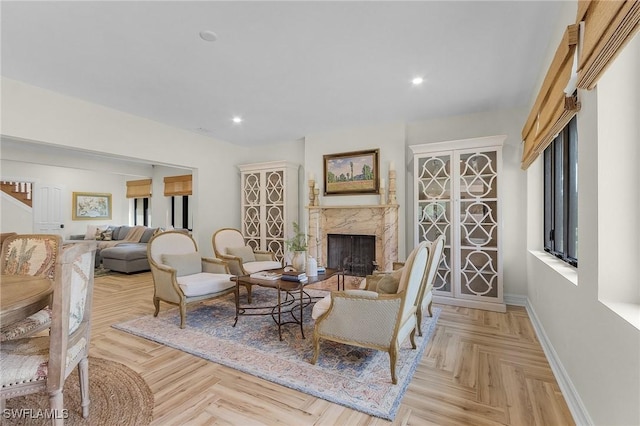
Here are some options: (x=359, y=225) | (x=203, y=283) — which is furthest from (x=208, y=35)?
(x=359, y=225)

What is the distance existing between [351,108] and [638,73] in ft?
9.24

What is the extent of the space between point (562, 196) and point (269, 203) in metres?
4.30

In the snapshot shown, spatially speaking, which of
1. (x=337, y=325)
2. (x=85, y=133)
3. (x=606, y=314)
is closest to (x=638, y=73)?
(x=606, y=314)

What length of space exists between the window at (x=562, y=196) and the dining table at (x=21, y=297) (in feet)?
11.5

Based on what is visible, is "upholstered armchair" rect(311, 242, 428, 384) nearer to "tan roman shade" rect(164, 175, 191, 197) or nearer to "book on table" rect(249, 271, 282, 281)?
"book on table" rect(249, 271, 282, 281)

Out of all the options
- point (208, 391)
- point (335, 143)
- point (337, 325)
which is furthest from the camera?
point (335, 143)

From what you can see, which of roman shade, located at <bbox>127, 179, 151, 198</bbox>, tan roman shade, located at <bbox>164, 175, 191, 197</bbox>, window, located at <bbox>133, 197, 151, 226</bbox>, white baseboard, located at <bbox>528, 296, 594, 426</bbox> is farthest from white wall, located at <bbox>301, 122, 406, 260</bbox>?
window, located at <bbox>133, 197, 151, 226</bbox>

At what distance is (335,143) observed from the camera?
16.0ft

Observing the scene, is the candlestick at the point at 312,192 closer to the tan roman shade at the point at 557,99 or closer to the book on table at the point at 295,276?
the book on table at the point at 295,276

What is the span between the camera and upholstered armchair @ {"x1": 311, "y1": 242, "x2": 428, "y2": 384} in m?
2.00

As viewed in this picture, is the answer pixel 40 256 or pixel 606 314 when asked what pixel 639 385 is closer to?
pixel 606 314

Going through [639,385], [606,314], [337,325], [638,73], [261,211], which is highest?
[638,73]

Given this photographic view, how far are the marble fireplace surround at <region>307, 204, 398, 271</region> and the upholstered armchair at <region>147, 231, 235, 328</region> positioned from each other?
5.46 feet

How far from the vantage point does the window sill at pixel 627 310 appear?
46.0 inches
